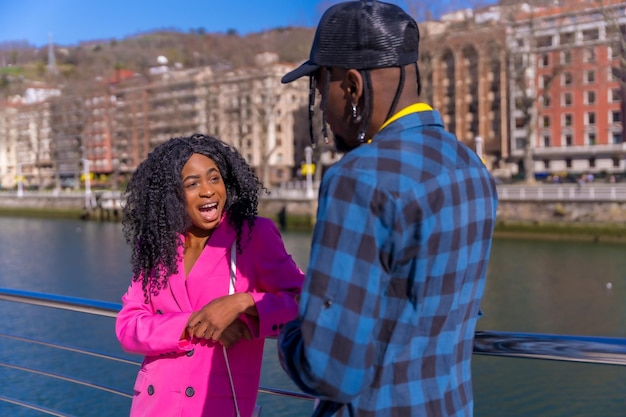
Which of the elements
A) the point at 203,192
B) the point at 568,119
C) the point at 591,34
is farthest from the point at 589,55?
the point at 203,192

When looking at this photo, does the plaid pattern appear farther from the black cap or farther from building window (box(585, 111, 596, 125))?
building window (box(585, 111, 596, 125))

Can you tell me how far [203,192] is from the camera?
1.97 meters

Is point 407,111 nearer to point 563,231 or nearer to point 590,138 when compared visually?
point 563,231

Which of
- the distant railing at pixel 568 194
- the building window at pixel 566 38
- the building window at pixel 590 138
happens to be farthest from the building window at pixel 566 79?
the distant railing at pixel 568 194

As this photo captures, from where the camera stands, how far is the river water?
7238 mm

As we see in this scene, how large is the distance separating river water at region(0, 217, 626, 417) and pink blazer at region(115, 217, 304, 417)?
165 cm

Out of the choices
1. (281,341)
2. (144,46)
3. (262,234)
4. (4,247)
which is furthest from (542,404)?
(144,46)

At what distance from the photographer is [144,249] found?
1.94m

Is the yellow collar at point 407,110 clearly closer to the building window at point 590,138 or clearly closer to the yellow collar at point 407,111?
the yellow collar at point 407,111

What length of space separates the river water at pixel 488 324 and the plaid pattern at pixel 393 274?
2472 millimetres

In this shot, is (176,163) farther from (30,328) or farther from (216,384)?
(30,328)

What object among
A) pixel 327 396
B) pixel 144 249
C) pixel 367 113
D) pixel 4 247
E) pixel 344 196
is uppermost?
pixel 367 113

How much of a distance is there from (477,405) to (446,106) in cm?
5084

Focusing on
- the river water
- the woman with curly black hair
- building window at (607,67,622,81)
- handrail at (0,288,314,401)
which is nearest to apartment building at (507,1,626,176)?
building window at (607,67,622,81)
